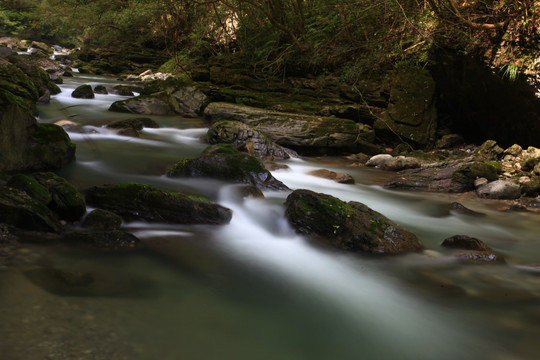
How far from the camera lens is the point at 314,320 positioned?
9.44 feet

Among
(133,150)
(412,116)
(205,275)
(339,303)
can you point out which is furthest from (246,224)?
(412,116)

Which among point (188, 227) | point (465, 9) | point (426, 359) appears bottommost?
point (426, 359)

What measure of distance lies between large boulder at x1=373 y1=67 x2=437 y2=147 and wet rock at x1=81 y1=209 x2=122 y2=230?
7554 millimetres

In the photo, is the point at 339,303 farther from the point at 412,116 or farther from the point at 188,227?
the point at 412,116

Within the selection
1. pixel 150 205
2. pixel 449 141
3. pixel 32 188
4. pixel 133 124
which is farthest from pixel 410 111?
pixel 32 188

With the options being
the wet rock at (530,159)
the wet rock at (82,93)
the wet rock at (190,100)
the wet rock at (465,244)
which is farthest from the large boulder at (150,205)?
the wet rock at (82,93)

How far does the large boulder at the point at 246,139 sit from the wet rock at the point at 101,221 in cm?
445

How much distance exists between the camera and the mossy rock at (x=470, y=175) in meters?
6.93

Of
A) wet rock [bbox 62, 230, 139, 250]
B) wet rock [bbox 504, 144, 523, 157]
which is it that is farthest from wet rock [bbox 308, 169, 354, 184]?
wet rock [bbox 62, 230, 139, 250]

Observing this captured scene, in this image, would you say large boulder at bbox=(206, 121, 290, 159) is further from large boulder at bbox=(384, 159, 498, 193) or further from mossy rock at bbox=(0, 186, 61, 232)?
mossy rock at bbox=(0, 186, 61, 232)

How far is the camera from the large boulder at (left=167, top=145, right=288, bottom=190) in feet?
18.9

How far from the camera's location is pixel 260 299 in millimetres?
3098

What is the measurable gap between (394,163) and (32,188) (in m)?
6.75

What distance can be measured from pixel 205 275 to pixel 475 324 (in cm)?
211
